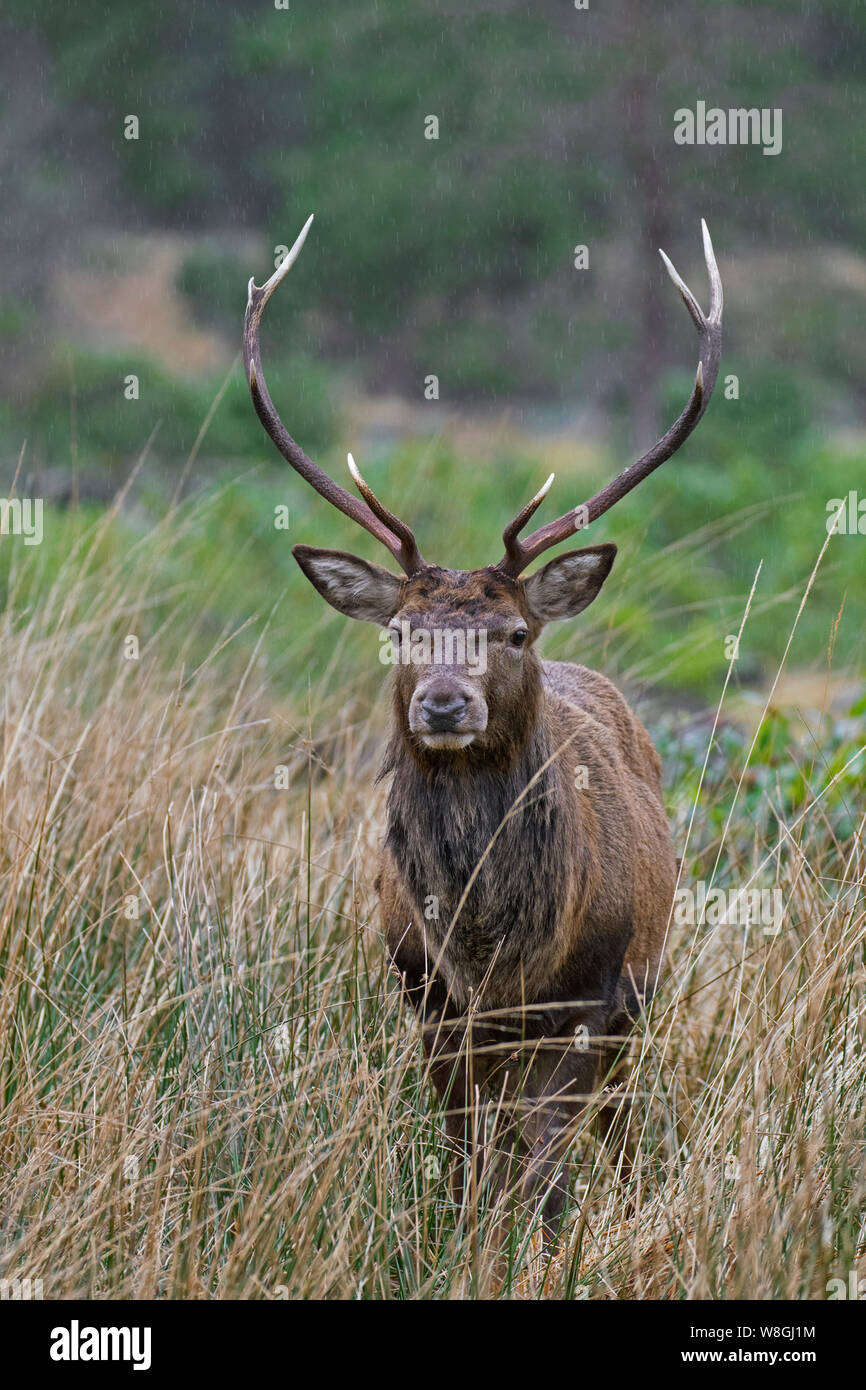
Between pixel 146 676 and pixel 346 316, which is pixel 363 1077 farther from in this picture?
pixel 346 316

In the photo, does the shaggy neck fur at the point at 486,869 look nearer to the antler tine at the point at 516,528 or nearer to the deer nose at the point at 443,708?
the deer nose at the point at 443,708

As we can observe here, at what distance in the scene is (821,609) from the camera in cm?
1442

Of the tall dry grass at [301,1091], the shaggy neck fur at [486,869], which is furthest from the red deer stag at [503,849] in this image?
the tall dry grass at [301,1091]

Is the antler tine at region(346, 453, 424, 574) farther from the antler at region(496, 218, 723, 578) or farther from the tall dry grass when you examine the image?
the tall dry grass

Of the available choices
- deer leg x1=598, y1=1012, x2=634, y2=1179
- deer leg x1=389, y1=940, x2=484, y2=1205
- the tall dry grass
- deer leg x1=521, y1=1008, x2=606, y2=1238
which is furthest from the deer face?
deer leg x1=598, y1=1012, x2=634, y2=1179

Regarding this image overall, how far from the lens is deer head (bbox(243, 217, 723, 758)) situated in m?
4.05

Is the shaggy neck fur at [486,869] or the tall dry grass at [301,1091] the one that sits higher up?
the shaggy neck fur at [486,869]

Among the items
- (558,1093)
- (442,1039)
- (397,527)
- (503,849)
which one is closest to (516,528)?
(397,527)

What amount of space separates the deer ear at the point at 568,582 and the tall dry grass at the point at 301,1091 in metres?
0.75

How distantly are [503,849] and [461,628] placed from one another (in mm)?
572

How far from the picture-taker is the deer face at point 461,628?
4.00 metres

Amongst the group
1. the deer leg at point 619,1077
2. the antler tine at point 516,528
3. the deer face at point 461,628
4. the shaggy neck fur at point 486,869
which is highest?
the antler tine at point 516,528

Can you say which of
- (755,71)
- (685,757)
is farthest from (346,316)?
(685,757)

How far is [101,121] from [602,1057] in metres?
17.4
